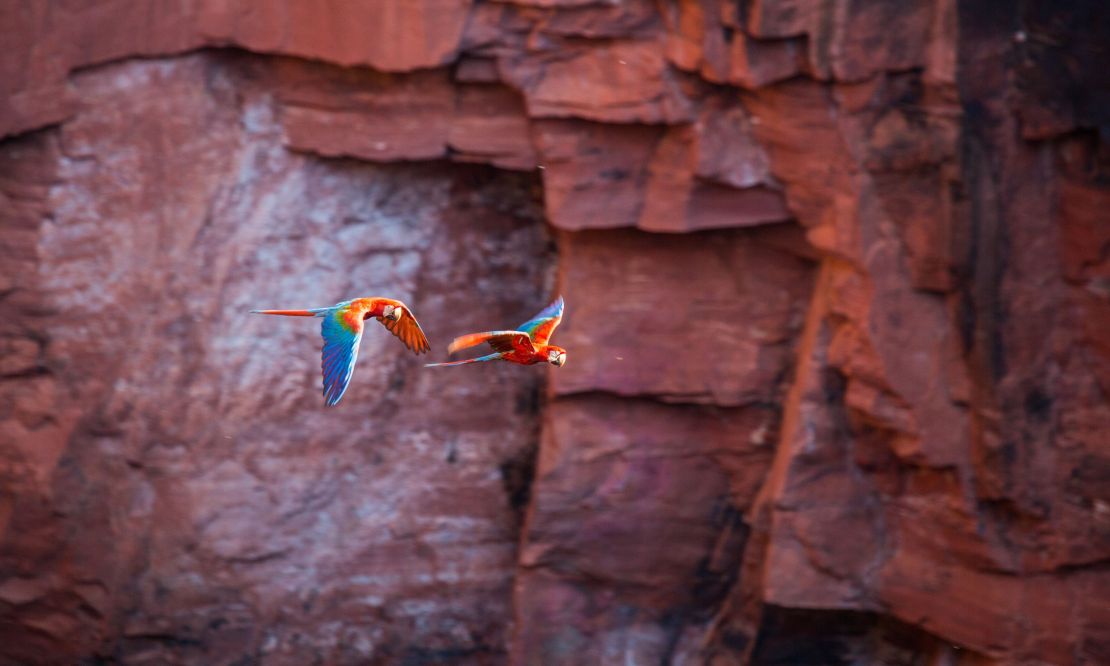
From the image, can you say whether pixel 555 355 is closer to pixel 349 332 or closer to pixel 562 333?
pixel 349 332

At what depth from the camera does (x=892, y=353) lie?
4344 millimetres

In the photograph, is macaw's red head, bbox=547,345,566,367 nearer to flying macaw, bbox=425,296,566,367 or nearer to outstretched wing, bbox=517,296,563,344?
flying macaw, bbox=425,296,566,367

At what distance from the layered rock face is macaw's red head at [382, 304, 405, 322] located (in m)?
1.56

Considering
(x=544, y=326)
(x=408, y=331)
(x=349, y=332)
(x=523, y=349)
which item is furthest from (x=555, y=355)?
(x=349, y=332)

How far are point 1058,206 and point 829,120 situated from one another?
0.74 metres

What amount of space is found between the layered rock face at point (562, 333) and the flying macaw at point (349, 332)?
154cm

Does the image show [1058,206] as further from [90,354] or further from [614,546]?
[90,354]

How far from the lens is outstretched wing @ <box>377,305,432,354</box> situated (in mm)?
3109

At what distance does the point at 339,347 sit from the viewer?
3.00 m

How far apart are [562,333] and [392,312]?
64.8 inches

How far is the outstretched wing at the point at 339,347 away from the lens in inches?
115

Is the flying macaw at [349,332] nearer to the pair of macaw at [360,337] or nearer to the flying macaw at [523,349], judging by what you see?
the pair of macaw at [360,337]

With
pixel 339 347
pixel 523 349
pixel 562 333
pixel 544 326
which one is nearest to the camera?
pixel 339 347

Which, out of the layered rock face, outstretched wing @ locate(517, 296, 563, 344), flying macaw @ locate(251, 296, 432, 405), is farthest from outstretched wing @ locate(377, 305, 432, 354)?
the layered rock face
